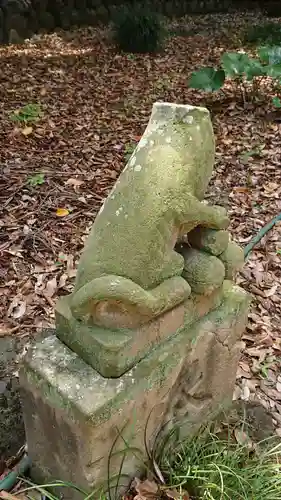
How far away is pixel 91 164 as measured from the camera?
4844 millimetres

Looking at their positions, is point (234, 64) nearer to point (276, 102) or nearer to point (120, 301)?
point (276, 102)

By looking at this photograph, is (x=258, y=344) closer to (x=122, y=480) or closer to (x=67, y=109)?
(x=122, y=480)

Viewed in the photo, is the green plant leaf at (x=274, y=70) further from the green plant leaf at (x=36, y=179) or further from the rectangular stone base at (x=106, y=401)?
the rectangular stone base at (x=106, y=401)

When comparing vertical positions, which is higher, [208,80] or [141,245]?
[141,245]

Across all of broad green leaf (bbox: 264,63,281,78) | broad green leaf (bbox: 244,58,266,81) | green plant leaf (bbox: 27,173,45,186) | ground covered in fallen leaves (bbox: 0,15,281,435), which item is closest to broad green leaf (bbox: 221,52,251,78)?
broad green leaf (bbox: 244,58,266,81)

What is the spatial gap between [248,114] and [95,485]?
5.18 meters

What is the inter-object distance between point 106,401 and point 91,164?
3.43 meters

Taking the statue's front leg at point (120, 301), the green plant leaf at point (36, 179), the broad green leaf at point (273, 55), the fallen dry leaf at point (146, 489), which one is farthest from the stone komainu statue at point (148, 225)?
the broad green leaf at point (273, 55)

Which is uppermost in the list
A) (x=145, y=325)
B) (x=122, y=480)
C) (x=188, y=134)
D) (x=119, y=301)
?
(x=188, y=134)

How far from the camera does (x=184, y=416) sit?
222 centimetres

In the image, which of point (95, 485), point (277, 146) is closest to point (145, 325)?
point (95, 485)

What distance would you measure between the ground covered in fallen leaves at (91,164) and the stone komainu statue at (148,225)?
4.07ft

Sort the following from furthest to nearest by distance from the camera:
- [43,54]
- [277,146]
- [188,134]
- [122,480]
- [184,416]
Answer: [43,54] → [277,146] → [184,416] → [122,480] → [188,134]

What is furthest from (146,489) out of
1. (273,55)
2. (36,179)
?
(273,55)
